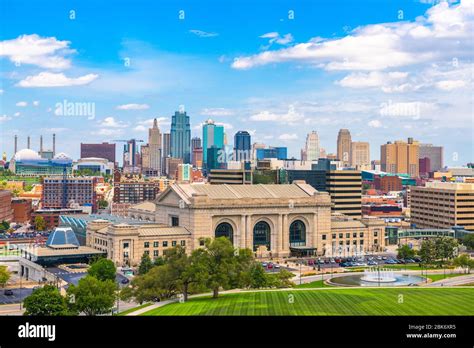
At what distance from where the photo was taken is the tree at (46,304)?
40344mm

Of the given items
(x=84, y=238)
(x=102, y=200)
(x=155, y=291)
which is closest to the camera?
(x=155, y=291)

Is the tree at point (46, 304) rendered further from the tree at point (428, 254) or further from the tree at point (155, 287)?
the tree at point (428, 254)

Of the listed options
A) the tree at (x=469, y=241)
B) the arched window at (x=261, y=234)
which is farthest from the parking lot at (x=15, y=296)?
the tree at (x=469, y=241)

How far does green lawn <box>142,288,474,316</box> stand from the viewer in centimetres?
3691

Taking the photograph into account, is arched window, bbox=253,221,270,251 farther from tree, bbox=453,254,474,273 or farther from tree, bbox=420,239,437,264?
tree, bbox=453,254,474,273

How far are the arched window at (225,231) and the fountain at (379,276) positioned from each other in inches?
679

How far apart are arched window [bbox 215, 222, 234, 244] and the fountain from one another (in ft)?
56.6

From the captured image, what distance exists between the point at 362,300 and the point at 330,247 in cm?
4343

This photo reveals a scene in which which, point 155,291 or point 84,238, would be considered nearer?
point 155,291
